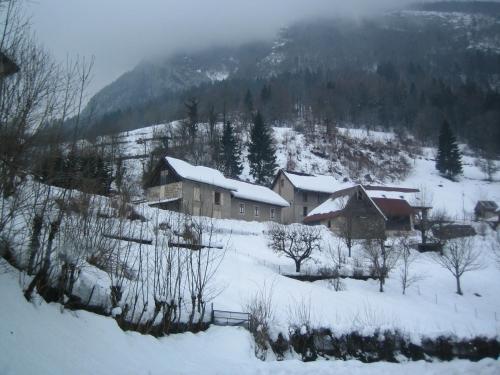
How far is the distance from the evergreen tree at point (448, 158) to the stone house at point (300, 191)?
84.4ft

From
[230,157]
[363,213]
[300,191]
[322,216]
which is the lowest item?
[322,216]

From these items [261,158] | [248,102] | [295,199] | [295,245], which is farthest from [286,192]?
[248,102]

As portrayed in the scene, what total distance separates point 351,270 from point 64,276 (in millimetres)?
20368

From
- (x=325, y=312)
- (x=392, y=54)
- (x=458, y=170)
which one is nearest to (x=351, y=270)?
(x=325, y=312)

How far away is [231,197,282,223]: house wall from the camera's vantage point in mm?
41250

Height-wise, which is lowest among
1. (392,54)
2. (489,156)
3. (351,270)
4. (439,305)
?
(439,305)

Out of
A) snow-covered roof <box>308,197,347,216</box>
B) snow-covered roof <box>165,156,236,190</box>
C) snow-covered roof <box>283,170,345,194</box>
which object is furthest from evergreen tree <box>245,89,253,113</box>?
snow-covered roof <box>165,156,236,190</box>

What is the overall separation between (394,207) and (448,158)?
93.7 feet

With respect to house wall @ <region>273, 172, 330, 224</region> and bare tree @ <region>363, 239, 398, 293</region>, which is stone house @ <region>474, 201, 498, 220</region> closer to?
house wall @ <region>273, 172, 330, 224</region>

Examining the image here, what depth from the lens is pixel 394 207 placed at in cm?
4612

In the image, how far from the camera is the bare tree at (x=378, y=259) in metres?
22.8

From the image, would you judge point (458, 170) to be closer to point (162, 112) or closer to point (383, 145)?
point (383, 145)

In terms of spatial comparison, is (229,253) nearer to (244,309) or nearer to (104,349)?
(244,309)

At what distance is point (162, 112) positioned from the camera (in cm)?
8644
